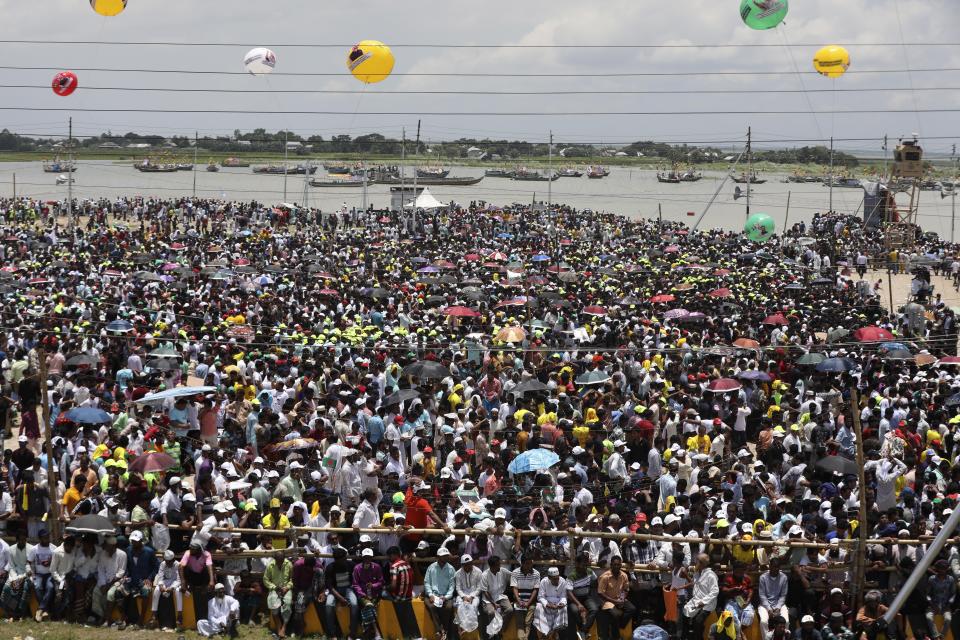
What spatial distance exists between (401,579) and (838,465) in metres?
4.99

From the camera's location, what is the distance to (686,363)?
17484mm

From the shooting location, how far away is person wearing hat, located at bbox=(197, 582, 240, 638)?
9969mm

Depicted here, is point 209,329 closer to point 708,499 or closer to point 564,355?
point 564,355

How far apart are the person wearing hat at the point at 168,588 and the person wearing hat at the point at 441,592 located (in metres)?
2.27

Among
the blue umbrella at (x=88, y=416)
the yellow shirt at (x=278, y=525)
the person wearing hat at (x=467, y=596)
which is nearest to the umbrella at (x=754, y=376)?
the person wearing hat at (x=467, y=596)

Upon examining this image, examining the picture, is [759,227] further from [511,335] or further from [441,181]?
[441,181]

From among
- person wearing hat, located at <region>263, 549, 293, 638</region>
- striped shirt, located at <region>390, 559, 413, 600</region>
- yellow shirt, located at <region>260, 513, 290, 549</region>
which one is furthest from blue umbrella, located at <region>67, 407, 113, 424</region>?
striped shirt, located at <region>390, 559, 413, 600</region>

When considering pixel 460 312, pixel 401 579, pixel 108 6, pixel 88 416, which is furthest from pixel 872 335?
pixel 108 6

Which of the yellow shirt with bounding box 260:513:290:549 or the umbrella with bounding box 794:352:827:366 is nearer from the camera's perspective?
the yellow shirt with bounding box 260:513:290:549

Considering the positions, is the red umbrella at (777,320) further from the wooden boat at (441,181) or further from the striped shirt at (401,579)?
the wooden boat at (441,181)

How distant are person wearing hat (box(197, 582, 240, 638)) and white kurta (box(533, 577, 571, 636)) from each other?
2.77 metres

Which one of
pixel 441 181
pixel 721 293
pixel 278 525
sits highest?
pixel 441 181

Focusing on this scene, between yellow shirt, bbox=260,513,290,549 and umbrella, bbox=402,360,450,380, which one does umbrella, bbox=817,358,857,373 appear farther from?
yellow shirt, bbox=260,513,290,549

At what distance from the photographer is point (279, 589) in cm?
1010
